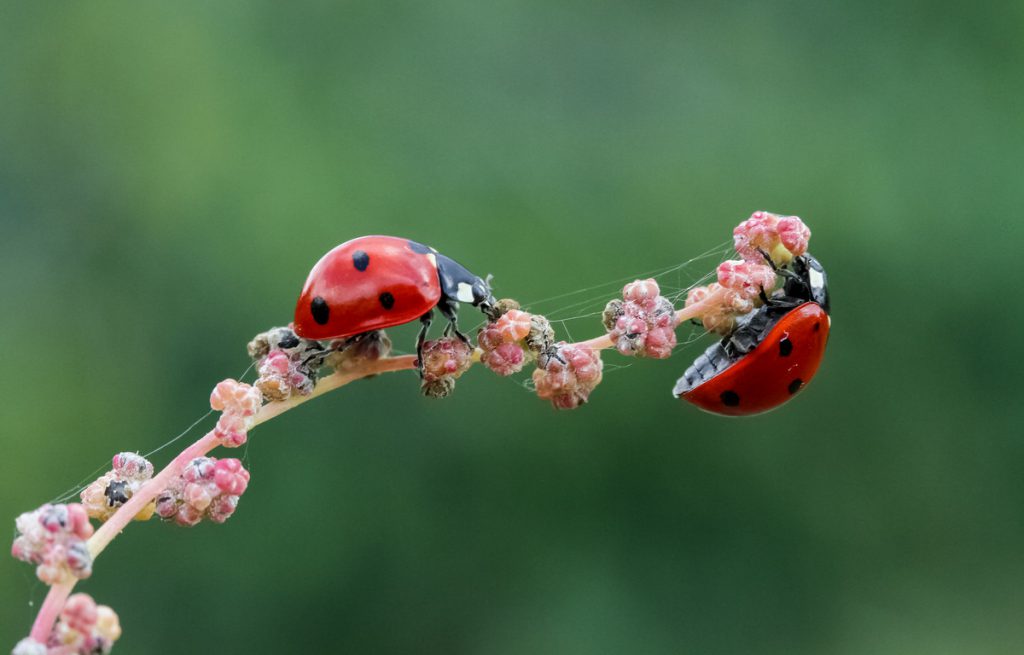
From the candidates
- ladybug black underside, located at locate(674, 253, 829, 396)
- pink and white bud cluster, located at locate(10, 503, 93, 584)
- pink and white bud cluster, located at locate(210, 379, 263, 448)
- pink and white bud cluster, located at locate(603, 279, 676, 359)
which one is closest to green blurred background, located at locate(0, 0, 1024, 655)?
ladybug black underside, located at locate(674, 253, 829, 396)

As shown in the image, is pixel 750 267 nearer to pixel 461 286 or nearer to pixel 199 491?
pixel 461 286

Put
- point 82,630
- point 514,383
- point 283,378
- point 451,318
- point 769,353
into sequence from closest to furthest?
point 82,630, point 283,378, point 451,318, point 769,353, point 514,383

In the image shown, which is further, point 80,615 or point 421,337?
point 421,337

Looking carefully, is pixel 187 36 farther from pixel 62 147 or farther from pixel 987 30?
pixel 987 30

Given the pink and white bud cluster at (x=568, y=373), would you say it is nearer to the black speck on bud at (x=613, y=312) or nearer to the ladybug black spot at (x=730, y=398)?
the black speck on bud at (x=613, y=312)

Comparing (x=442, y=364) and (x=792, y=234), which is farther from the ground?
(x=792, y=234)

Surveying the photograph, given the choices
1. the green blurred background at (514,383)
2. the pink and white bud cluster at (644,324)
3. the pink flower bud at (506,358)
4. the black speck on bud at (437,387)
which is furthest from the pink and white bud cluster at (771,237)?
the green blurred background at (514,383)

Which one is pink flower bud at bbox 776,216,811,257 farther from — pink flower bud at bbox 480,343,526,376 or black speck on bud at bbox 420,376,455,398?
black speck on bud at bbox 420,376,455,398

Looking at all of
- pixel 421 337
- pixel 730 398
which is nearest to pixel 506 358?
Result: pixel 421 337
